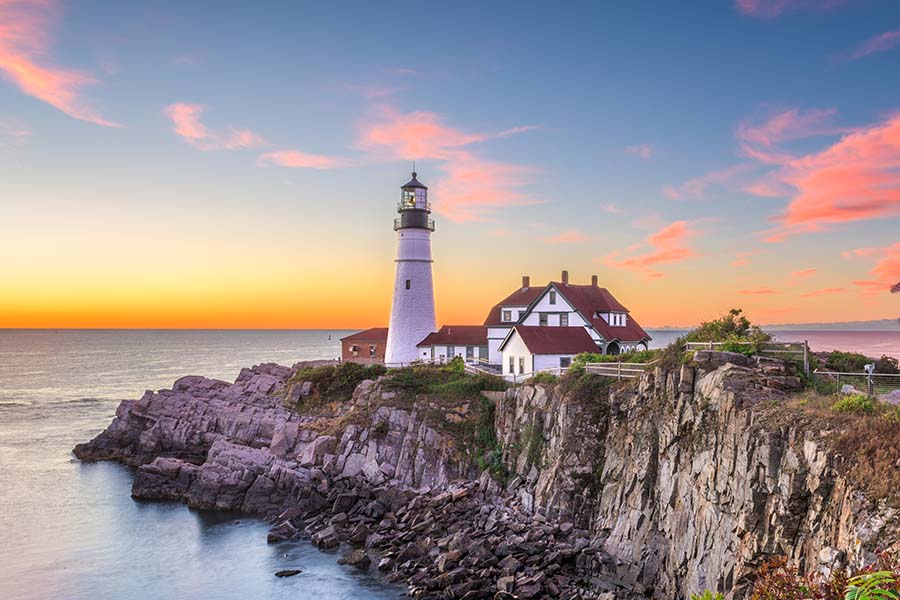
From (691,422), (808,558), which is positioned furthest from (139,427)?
(808,558)

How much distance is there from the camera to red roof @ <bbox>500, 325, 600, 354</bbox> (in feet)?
133

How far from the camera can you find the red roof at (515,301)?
50972 millimetres

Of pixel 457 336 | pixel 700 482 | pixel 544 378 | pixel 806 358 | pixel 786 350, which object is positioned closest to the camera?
pixel 700 482

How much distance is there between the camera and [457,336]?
5362 cm

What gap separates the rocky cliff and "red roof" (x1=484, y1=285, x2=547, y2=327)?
13.5 metres

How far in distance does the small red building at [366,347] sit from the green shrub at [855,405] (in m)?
47.7

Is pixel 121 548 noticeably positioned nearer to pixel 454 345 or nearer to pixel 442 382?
pixel 442 382

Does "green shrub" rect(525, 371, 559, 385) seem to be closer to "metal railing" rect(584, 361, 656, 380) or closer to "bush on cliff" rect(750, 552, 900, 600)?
"metal railing" rect(584, 361, 656, 380)

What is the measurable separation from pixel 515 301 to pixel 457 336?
5504mm

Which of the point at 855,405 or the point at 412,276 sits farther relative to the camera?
the point at 412,276

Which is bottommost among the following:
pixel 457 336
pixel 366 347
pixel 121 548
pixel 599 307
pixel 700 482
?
pixel 121 548

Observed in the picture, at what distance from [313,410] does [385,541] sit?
63.0ft

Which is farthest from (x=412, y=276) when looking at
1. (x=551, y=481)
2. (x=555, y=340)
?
(x=551, y=481)

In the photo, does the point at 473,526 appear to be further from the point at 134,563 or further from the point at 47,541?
the point at 47,541
